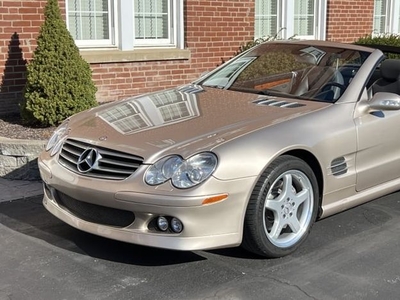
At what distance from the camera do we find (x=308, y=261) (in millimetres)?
4176

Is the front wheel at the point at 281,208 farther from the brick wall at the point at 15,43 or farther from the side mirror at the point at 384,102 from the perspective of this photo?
the brick wall at the point at 15,43

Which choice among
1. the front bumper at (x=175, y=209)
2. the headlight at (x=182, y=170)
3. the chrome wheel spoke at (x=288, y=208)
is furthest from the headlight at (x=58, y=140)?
the chrome wheel spoke at (x=288, y=208)

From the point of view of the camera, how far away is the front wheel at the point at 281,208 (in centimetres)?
392

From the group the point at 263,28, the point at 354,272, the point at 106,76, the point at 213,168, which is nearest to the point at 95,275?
the point at 213,168

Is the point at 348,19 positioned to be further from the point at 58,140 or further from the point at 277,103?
the point at 58,140

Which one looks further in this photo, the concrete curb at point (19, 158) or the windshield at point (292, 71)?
the concrete curb at point (19, 158)

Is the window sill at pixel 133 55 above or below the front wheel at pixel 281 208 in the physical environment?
Result: above

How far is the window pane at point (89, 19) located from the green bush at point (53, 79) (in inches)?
57.0

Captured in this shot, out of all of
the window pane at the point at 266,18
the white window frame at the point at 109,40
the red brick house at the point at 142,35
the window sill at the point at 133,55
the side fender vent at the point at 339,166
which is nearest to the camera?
the side fender vent at the point at 339,166

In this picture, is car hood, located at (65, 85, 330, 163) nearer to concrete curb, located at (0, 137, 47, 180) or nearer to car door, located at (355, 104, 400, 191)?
car door, located at (355, 104, 400, 191)

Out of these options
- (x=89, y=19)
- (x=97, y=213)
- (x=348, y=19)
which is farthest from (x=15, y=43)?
(x=348, y=19)

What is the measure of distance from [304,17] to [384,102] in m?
7.58

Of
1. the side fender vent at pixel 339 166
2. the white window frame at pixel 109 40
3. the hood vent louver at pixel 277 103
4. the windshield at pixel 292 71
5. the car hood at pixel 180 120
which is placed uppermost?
the white window frame at pixel 109 40

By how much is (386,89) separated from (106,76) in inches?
180
